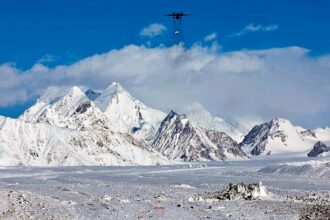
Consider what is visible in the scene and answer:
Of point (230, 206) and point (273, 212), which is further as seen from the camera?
point (230, 206)

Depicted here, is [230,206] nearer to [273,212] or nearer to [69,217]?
[273,212]

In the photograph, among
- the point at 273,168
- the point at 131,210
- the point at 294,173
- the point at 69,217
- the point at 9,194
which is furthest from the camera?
the point at 273,168

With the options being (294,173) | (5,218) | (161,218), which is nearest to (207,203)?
(161,218)

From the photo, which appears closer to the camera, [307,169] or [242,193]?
[242,193]

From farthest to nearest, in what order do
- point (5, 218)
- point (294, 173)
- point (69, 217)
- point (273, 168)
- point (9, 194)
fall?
point (273, 168)
point (294, 173)
point (9, 194)
point (69, 217)
point (5, 218)

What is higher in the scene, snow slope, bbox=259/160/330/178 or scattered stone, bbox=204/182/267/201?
snow slope, bbox=259/160/330/178

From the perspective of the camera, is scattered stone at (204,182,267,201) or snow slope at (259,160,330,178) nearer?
scattered stone at (204,182,267,201)

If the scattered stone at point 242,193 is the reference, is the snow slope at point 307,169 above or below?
above

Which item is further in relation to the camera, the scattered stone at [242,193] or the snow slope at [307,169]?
the snow slope at [307,169]

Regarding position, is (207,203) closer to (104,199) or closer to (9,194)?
(104,199)

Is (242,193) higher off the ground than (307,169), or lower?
lower
